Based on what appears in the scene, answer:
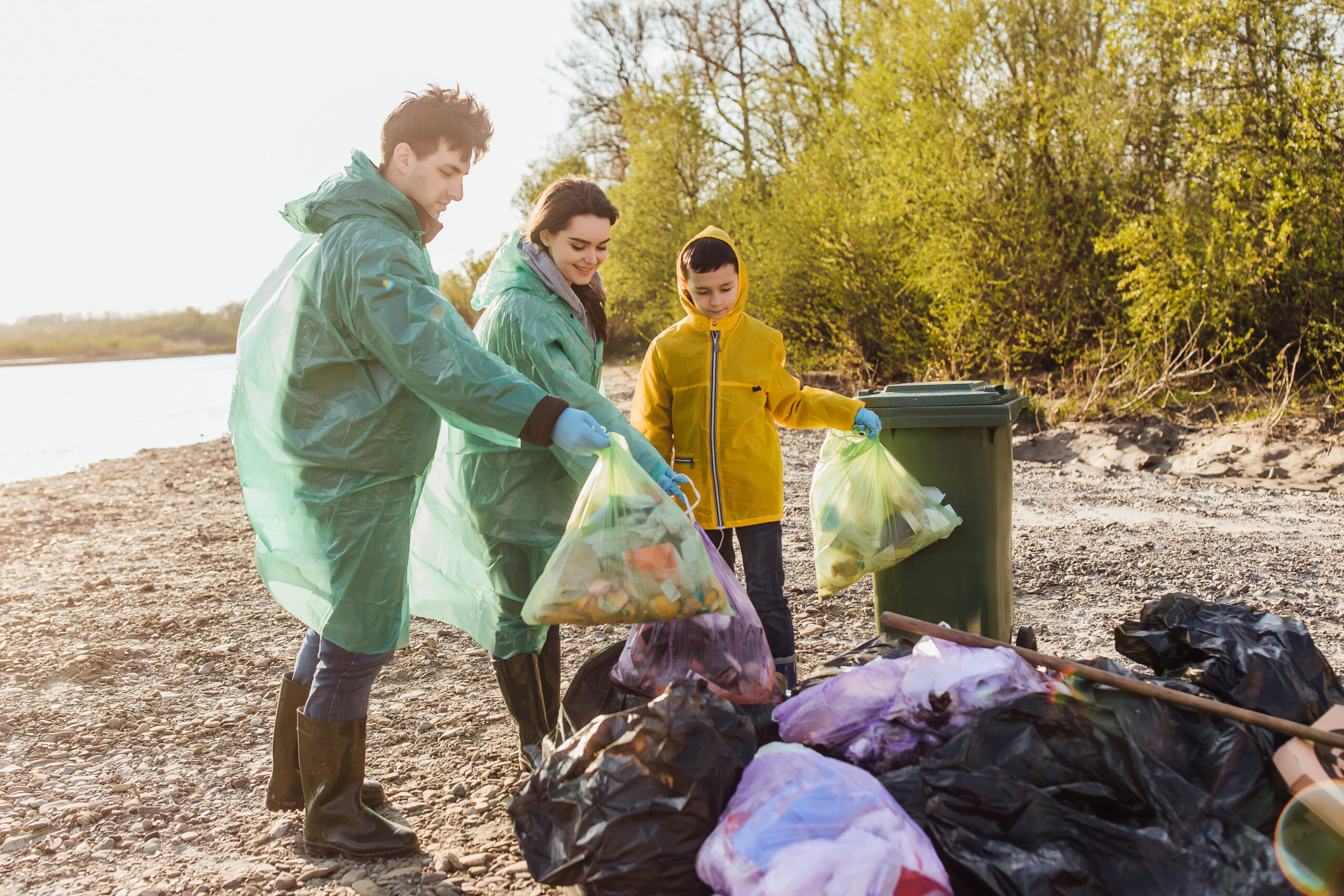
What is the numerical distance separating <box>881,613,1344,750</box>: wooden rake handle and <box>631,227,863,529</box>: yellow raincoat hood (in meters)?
0.80

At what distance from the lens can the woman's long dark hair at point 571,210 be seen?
8.05ft

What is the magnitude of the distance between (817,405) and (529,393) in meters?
1.27

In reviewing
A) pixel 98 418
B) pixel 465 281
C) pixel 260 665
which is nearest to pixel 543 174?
pixel 465 281

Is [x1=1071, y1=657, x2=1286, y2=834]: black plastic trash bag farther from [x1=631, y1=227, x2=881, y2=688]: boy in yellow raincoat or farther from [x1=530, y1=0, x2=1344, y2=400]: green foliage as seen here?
[x1=530, y1=0, x2=1344, y2=400]: green foliage

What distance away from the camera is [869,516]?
117 inches

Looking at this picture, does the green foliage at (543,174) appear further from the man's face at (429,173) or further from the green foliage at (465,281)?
the man's face at (429,173)

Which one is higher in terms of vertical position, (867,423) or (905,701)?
(867,423)

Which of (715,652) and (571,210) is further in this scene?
(571,210)

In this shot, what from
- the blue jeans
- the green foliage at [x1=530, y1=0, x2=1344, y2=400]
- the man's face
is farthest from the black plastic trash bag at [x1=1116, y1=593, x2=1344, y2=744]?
the green foliage at [x1=530, y1=0, x2=1344, y2=400]

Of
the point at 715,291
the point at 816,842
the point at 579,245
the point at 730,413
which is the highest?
the point at 579,245

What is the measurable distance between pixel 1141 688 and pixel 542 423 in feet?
4.78

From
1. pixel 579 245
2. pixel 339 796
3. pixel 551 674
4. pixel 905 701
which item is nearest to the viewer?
pixel 905 701

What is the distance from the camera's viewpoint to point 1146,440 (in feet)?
24.6

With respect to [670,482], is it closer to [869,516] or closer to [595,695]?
[595,695]
